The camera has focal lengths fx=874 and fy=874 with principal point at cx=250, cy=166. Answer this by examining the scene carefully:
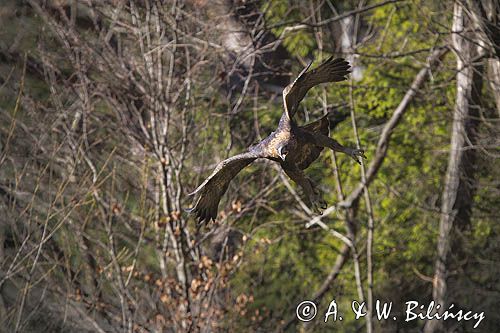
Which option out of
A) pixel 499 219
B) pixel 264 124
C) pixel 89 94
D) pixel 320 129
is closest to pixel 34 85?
pixel 89 94

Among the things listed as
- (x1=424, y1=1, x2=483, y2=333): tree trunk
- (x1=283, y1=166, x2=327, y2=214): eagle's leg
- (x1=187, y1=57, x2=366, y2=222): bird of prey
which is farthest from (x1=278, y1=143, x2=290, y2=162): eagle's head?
(x1=424, y1=1, x2=483, y2=333): tree trunk

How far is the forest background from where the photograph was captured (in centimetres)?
682

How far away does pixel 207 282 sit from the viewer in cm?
624

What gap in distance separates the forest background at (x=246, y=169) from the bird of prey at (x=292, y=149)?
415cm

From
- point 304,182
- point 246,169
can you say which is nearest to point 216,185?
point 304,182

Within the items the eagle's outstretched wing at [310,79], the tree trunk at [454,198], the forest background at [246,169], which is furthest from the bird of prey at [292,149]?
the tree trunk at [454,198]

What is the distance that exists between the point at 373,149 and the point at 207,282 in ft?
9.47

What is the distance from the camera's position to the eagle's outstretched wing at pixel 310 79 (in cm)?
193

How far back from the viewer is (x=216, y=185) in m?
2.10

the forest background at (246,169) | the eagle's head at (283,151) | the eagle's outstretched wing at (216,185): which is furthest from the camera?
the forest background at (246,169)

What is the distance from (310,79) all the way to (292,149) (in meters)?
0.22

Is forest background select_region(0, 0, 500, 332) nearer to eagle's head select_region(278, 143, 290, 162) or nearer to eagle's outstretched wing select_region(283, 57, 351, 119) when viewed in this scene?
eagle's outstretched wing select_region(283, 57, 351, 119)

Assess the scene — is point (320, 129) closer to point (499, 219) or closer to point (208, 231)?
point (208, 231)

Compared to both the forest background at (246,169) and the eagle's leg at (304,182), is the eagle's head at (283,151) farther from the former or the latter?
the forest background at (246,169)
